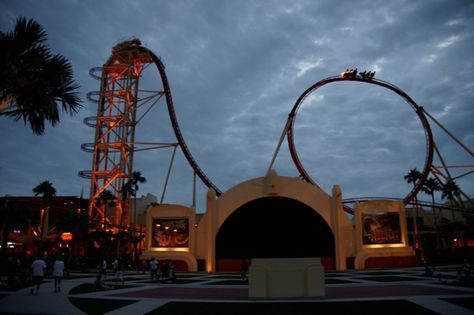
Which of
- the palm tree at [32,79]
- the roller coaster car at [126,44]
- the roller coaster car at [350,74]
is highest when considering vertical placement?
the roller coaster car at [126,44]

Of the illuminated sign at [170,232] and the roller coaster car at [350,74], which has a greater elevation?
the roller coaster car at [350,74]

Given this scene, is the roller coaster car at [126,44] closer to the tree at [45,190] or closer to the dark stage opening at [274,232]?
the tree at [45,190]

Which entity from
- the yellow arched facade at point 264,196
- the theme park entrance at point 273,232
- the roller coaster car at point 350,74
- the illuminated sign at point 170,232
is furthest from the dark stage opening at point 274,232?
the roller coaster car at point 350,74

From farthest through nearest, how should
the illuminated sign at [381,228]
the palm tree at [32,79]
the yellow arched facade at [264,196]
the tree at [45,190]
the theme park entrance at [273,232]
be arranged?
the tree at [45,190] → the theme park entrance at [273,232] → the illuminated sign at [381,228] → the yellow arched facade at [264,196] → the palm tree at [32,79]

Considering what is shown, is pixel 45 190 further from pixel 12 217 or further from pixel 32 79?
pixel 32 79

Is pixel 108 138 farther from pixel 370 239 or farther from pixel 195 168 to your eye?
pixel 370 239

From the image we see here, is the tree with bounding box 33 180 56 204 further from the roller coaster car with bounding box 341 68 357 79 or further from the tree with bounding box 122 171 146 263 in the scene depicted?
the roller coaster car with bounding box 341 68 357 79

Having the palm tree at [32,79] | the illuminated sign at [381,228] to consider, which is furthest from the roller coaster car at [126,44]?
the palm tree at [32,79]

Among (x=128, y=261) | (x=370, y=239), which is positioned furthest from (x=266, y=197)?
(x=128, y=261)

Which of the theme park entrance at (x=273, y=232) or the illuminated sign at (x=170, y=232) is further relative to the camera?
the illuminated sign at (x=170, y=232)

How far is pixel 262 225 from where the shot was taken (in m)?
39.6

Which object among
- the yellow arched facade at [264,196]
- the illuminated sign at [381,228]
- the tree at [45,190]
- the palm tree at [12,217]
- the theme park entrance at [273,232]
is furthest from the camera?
the tree at [45,190]

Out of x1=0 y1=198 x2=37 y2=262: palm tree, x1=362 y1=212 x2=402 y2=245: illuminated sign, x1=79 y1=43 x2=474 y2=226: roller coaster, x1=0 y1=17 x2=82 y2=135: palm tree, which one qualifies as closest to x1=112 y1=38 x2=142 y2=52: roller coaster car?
x1=79 y1=43 x2=474 y2=226: roller coaster

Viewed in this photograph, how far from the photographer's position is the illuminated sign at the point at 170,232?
131ft
